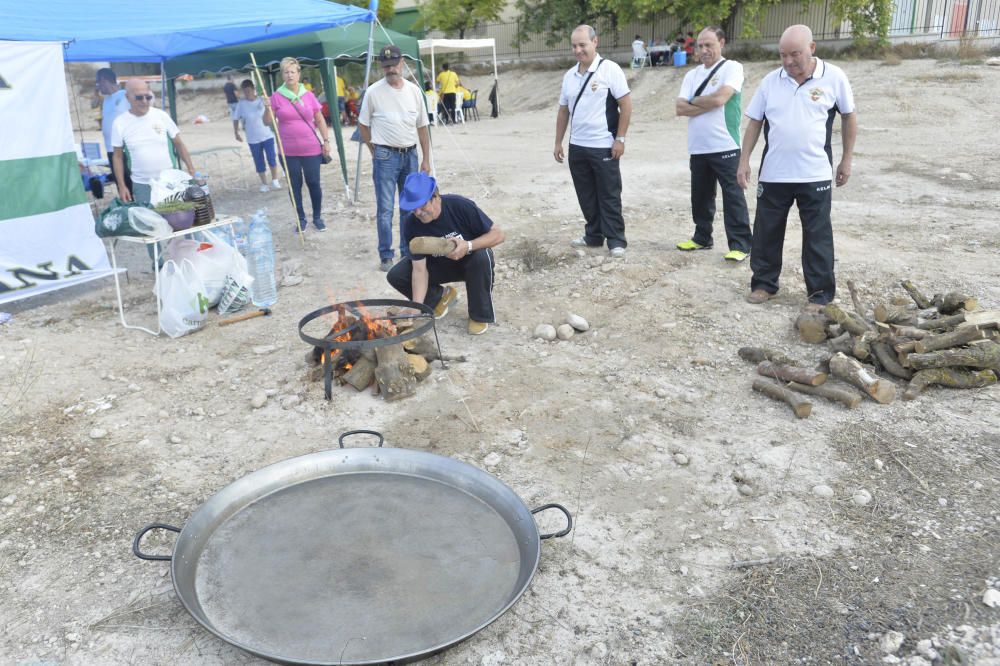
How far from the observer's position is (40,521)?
3391 millimetres

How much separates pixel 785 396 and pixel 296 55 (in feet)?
31.3

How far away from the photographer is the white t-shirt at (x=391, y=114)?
6.57 m

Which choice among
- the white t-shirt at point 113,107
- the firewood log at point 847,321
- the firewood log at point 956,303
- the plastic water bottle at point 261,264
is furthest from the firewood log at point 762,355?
the white t-shirt at point 113,107

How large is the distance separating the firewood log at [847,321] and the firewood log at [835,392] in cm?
50

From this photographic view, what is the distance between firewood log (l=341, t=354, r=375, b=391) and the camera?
4.48 metres

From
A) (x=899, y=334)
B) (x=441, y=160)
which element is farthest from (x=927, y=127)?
(x=899, y=334)

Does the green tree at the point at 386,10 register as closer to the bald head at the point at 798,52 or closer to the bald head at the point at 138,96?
the bald head at the point at 138,96

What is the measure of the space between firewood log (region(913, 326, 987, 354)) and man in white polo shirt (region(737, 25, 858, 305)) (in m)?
1.06

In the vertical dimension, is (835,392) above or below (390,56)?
below

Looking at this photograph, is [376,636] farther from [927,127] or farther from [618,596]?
[927,127]

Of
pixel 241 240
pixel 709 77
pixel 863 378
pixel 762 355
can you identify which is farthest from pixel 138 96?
pixel 863 378

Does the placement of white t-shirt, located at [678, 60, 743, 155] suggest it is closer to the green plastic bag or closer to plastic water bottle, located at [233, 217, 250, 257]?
plastic water bottle, located at [233, 217, 250, 257]

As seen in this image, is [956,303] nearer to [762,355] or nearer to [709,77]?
[762,355]

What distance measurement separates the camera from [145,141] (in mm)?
6523
